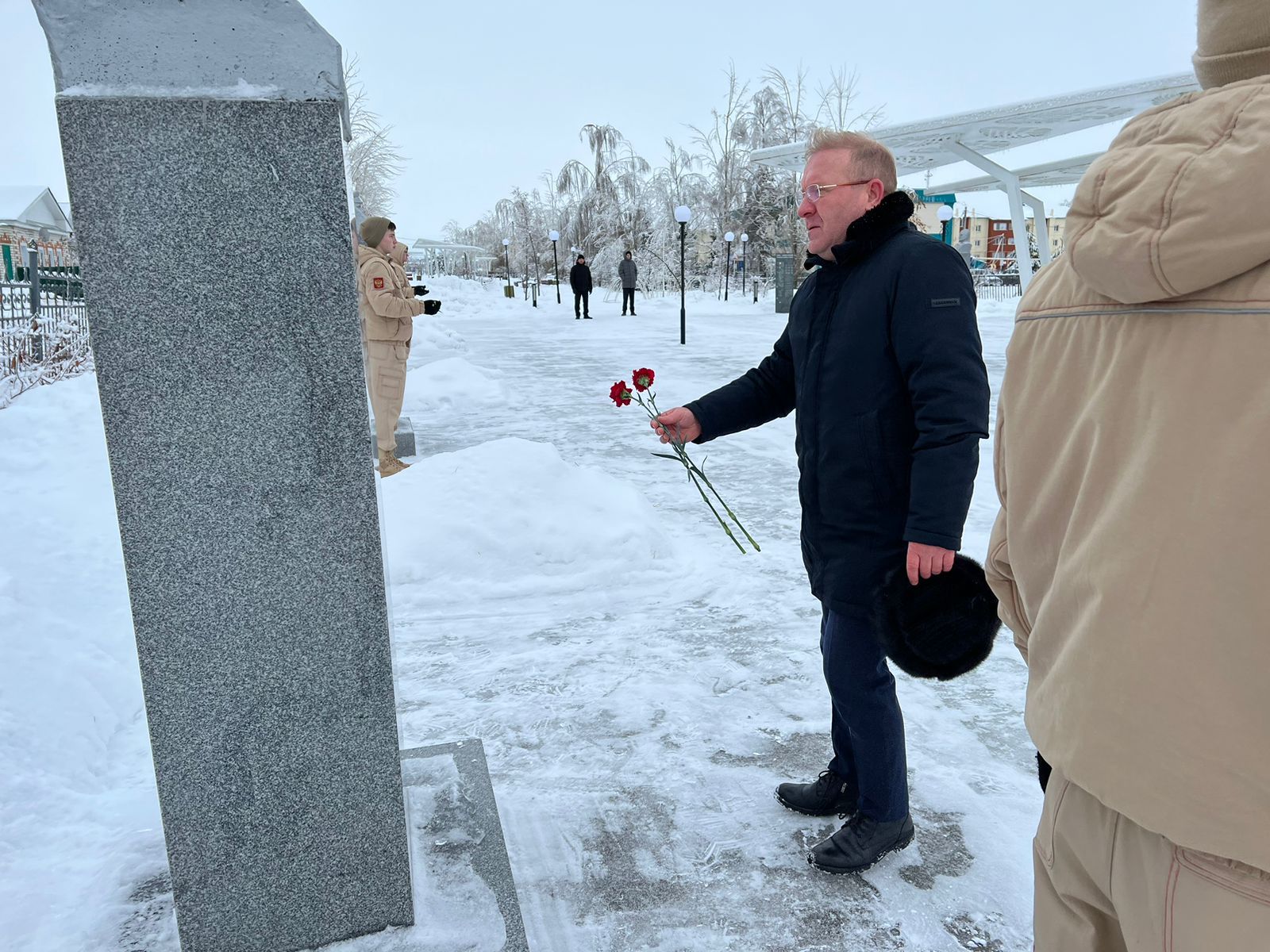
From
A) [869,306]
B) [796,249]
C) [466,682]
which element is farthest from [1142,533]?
[796,249]

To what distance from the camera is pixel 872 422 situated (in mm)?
2135

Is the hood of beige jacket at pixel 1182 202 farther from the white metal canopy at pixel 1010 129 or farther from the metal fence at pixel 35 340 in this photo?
the metal fence at pixel 35 340

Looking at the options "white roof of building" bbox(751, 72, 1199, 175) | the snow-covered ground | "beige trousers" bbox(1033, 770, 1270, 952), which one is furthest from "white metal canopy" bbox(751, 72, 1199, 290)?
"beige trousers" bbox(1033, 770, 1270, 952)

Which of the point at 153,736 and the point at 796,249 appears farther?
the point at 796,249

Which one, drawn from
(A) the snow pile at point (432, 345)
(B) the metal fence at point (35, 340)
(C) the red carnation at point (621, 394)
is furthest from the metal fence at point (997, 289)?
(C) the red carnation at point (621, 394)

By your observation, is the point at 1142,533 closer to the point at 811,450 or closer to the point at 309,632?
the point at 811,450

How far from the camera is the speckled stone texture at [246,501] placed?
64.3 inches

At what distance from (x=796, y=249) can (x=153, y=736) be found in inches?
1370

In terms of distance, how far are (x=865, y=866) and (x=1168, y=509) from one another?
1.70 m

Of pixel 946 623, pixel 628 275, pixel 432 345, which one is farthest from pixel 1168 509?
pixel 628 275

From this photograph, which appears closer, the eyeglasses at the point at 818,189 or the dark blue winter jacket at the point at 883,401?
the dark blue winter jacket at the point at 883,401

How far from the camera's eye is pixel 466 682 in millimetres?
3568

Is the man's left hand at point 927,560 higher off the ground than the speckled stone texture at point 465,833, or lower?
higher

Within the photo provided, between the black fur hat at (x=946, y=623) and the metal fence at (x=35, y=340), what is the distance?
968 cm
